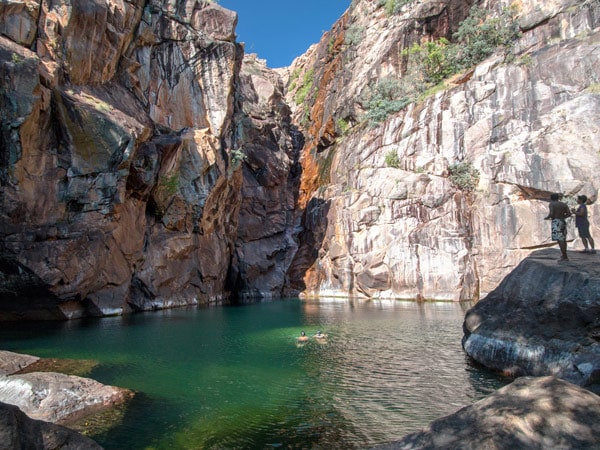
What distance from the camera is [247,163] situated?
5403 cm

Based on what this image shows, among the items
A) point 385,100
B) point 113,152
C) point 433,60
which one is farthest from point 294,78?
point 113,152

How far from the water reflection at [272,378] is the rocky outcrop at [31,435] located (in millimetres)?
2917

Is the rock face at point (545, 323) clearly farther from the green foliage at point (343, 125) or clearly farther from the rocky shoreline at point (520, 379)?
the green foliage at point (343, 125)

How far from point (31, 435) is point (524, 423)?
5.50m

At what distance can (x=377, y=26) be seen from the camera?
5553 centimetres

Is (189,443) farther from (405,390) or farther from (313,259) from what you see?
(313,259)

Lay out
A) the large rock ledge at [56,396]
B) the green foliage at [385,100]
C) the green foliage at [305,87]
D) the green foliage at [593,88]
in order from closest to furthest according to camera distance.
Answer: the large rock ledge at [56,396], the green foliage at [593,88], the green foliage at [385,100], the green foliage at [305,87]

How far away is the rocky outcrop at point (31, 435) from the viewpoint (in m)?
4.39

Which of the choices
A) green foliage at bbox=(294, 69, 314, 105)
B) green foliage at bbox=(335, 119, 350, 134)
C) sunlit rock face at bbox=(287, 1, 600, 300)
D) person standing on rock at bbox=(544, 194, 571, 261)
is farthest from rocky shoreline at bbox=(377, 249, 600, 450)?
green foliage at bbox=(294, 69, 314, 105)

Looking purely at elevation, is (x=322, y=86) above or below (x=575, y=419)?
above

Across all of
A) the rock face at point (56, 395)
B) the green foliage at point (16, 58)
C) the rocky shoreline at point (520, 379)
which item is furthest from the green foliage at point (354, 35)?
the rock face at point (56, 395)

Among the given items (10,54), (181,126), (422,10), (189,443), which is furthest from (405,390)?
(422,10)

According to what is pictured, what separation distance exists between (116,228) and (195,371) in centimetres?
1752

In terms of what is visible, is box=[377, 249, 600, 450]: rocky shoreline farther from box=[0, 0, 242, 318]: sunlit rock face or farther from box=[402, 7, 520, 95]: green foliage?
box=[402, 7, 520, 95]: green foliage
